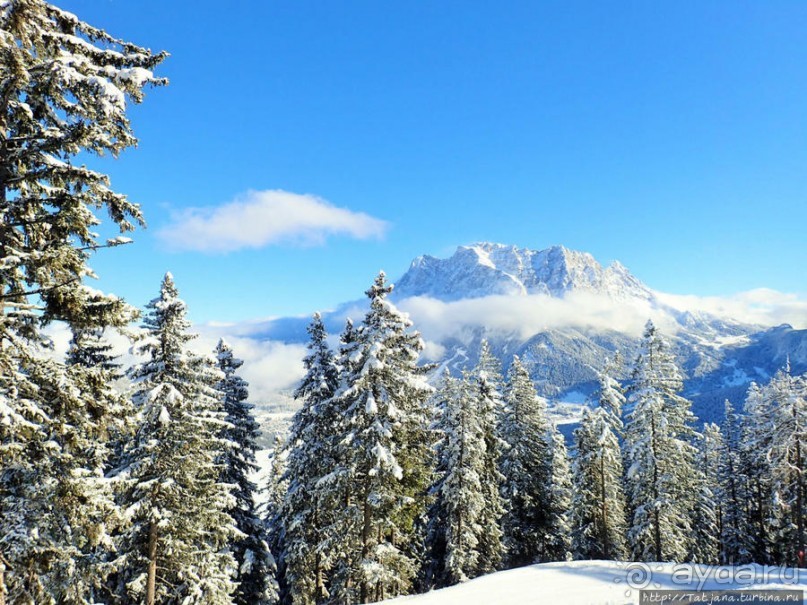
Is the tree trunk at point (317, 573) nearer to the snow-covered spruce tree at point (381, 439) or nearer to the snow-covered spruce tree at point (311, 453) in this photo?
the snow-covered spruce tree at point (311, 453)

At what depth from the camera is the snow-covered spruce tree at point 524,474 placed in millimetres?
37062

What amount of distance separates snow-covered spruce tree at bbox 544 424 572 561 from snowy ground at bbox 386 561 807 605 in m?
22.1

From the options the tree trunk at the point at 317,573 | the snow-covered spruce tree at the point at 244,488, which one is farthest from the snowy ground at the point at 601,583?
the snow-covered spruce tree at the point at 244,488

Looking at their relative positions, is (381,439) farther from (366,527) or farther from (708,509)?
(708,509)

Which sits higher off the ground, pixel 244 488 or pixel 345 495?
pixel 345 495

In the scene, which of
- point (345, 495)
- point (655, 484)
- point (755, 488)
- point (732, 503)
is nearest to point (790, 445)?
point (655, 484)

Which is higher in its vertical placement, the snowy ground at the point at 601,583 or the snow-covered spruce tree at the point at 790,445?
the snow-covered spruce tree at the point at 790,445

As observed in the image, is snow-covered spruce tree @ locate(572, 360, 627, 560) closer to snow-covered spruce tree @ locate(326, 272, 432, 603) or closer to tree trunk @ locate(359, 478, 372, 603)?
snow-covered spruce tree @ locate(326, 272, 432, 603)

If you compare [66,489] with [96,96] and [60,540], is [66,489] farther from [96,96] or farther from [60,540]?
[96,96]

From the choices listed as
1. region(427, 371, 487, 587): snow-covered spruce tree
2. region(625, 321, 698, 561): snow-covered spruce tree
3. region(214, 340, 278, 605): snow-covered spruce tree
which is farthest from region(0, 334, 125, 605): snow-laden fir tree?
region(625, 321, 698, 561): snow-covered spruce tree

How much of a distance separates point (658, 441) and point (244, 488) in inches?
996

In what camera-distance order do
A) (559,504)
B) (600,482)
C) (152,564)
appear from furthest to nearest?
(559,504), (600,482), (152,564)

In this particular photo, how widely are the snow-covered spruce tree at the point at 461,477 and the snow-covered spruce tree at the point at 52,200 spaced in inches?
954

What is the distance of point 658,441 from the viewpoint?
30.6 m
